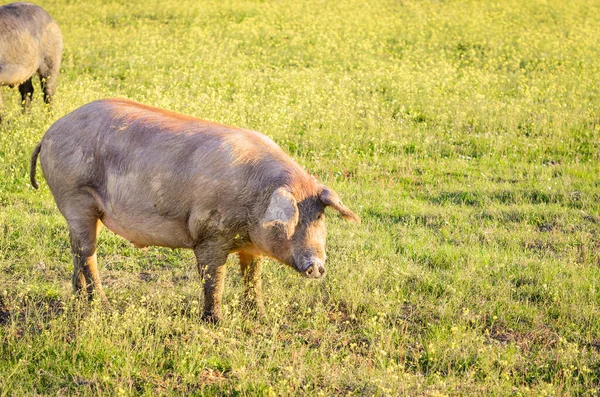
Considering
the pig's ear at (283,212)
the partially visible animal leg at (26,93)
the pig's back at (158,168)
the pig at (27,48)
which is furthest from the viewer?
the partially visible animal leg at (26,93)

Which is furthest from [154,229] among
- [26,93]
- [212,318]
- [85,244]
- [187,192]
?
[26,93]

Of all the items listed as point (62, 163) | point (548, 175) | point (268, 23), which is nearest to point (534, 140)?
point (548, 175)

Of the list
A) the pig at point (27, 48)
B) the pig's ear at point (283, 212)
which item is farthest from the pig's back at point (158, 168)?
the pig at point (27, 48)

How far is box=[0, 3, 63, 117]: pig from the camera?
11.0 meters

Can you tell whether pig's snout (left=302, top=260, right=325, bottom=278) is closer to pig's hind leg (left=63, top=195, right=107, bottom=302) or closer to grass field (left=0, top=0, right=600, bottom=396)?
grass field (left=0, top=0, right=600, bottom=396)

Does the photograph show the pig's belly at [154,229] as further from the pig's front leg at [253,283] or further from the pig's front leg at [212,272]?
the pig's front leg at [253,283]

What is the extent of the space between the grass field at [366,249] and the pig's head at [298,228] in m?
0.61

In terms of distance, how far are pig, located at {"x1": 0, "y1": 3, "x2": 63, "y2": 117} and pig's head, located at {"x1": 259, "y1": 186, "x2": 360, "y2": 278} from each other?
7.42 m

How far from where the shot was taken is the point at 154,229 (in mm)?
5371

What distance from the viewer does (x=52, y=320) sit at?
5.25 m

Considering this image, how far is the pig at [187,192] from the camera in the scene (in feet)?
16.4

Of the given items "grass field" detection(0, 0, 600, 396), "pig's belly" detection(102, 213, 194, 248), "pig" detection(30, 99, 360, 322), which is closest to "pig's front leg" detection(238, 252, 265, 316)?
"pig" detection(30, 99, 360, 322)

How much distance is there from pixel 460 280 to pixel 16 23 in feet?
26.3

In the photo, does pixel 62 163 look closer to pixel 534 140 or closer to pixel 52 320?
pixel 52 320
